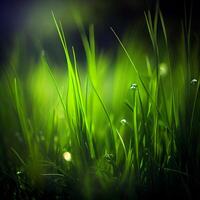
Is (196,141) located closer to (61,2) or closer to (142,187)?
(142,187)

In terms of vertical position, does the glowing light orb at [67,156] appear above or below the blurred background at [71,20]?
below

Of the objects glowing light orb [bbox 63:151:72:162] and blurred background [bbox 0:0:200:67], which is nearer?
glowing light orb [bbox 63:151:72:162]

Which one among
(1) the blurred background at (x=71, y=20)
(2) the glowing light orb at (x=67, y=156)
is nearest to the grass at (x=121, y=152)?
(2) the glowing light orb at (x=67, y=156)

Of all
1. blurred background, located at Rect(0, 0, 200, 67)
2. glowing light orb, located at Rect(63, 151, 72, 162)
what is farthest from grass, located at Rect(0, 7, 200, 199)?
blurred background, located at Rect(0, 0, 200, 67)

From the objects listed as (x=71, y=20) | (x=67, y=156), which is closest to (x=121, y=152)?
(x=67, y=156)

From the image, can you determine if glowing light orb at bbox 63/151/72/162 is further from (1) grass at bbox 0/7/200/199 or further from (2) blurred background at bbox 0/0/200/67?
(2) blurred background at bbox 0/0/200/67

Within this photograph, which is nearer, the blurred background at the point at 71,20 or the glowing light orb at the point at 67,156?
the glowing light orb at the point at 67,156

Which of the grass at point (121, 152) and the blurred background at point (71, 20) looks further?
the blurred background at point (71, 20)

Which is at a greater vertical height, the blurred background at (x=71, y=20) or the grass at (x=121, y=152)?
the blurred background at (x=71, y=20)

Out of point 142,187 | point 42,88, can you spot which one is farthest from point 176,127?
point 42,88

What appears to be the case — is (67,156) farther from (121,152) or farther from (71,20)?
(71,20)

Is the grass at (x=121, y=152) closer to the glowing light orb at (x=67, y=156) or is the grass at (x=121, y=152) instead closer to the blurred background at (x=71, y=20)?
the glowing light orb at (x=67, y=156)
